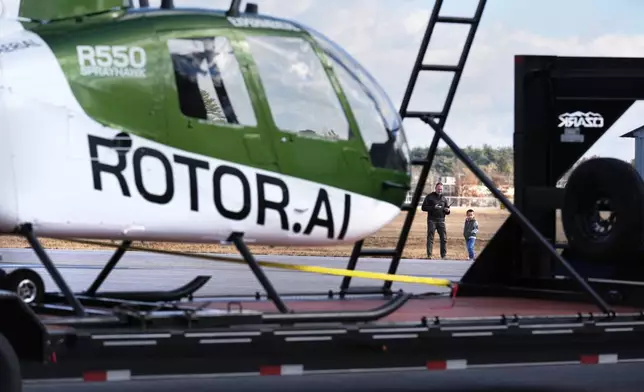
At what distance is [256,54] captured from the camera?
851cm

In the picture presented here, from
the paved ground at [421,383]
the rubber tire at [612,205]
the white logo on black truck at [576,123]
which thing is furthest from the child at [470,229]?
the rubber tire at [612,205]

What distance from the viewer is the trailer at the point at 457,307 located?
7.20m

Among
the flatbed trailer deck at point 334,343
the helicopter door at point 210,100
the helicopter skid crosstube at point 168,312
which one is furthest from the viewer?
the helicopter door at point 210,100

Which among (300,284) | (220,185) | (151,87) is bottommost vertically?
(300,284)

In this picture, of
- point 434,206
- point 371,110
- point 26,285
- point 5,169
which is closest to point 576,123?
point 371,110

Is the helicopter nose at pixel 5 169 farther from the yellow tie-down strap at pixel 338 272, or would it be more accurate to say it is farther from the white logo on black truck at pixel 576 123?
the white logo on black truck at pixel 576 123

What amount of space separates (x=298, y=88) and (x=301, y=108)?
150 mm

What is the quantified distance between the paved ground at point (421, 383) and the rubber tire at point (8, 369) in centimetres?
336

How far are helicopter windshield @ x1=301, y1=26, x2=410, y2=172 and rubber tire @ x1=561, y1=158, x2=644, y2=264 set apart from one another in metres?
1.58

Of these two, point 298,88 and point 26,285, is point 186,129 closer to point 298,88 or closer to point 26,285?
point 298,88

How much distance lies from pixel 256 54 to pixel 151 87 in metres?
0.86

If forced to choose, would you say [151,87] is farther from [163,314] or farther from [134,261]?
[134,261]

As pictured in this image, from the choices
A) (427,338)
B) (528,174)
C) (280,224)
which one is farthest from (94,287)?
(528,174)

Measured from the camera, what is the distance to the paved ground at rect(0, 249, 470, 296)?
19.0 metres
